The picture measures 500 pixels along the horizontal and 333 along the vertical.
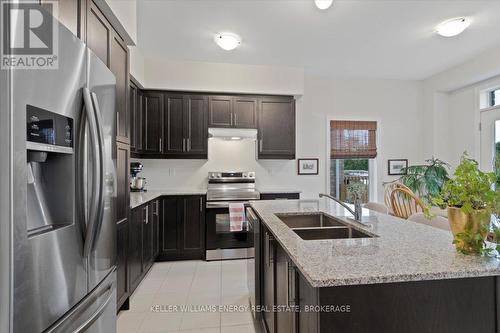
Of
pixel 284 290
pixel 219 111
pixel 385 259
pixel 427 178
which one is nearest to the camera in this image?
pixel 385 259

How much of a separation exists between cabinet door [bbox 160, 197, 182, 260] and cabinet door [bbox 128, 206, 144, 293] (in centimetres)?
74

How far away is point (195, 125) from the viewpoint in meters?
3.79

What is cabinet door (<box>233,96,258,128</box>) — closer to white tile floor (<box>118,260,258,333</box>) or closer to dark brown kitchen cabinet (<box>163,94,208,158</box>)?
dark brown kitchen cabinet (<box>163,94,208,158</box>)

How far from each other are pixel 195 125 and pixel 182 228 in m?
1.47

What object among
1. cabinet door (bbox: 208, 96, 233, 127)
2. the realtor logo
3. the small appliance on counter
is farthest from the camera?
cabinet door (bbox: 208, 96, 233, 127)

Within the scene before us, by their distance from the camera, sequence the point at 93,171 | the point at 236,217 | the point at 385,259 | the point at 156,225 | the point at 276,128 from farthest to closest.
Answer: the point at 276,128 < the point at 236,217 < the point at 156,225 < the point at 93,171 < the point at 385,259

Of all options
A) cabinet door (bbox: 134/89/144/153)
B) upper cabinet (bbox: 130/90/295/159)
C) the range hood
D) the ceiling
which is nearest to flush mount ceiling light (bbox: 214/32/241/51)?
the ceiling

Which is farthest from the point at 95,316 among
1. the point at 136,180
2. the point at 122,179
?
the point at 136,180

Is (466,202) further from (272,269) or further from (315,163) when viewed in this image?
(315,163)

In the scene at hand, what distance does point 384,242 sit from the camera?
1210 millimetres

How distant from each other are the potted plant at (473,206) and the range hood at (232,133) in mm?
2896

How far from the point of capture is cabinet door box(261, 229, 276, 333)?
158 cm

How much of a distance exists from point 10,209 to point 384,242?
4.69ft

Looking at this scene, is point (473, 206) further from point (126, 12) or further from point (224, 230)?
point (224, 230)
